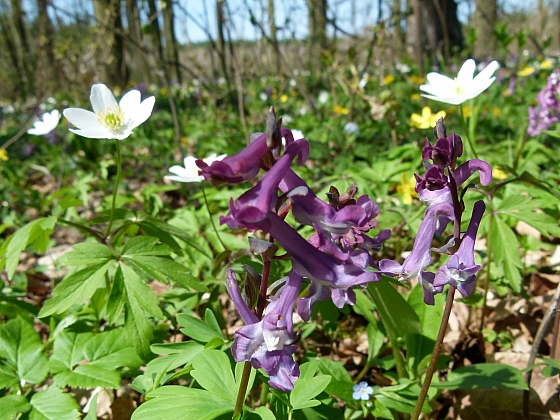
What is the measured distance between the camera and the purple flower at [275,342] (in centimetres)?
97

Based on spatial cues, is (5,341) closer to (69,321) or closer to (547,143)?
(69,321)

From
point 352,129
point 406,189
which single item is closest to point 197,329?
point 406,189

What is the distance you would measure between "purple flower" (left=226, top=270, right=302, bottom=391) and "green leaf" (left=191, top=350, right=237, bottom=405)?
0.92ft

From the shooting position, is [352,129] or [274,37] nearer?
[352,129]

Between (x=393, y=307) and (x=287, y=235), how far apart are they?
70cm

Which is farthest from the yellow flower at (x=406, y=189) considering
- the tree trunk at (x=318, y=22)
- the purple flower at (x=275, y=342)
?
the tree trunk at (x=318, y=22)

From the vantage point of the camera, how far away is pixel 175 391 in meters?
1.18

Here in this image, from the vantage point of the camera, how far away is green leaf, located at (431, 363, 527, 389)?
1506 millimetres

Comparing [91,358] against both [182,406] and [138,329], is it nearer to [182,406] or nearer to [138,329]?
[138,329]

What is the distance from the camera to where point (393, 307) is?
1468 mm

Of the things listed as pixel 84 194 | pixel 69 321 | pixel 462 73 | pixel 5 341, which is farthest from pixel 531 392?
pixel 84 194

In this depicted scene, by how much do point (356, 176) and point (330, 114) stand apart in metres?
4.74

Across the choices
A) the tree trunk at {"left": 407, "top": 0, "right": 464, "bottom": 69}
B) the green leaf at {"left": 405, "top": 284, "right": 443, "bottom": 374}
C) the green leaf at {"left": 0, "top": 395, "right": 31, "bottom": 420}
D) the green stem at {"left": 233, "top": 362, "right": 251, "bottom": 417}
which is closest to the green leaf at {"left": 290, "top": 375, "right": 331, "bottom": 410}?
the green stem at {"left": 233, "top": 362, "right": 251, "bottom": 417}

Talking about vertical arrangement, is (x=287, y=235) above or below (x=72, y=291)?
above
